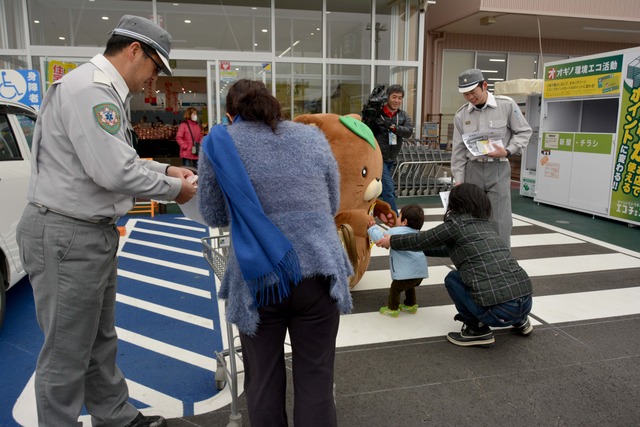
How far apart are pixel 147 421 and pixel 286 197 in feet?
5.24

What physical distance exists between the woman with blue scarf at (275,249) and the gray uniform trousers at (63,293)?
1.96 feet

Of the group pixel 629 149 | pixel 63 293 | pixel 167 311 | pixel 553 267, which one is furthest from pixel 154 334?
pixel 629 149

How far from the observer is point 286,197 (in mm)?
1996

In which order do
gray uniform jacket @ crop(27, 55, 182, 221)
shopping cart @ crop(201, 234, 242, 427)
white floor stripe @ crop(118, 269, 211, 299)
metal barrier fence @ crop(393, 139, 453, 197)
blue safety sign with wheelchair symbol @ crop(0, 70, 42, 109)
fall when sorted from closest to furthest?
1. gray uniform jacket @ crop(27, 55, 182, 221)
2. shopping cart @ crop(201, 234, 242, 427)
3. white floor stripe @ crop(118, 269, 211, 299)
4. blue safety sign with wheelchair symbol @ crop(0, 70, 42, 109)
5. metal barrier fence @ crop(393, 139, 453, 197)

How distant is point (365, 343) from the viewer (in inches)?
152

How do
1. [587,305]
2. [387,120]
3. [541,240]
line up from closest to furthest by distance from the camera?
1. [587,305]
2. [387,120]
3. [541,240]

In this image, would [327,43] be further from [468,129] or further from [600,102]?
[468,129]

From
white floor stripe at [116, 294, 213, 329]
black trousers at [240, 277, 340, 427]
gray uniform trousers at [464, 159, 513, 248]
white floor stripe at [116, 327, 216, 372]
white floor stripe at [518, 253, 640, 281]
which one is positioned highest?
gray uniform trousers at [464, 159, 513, 248]

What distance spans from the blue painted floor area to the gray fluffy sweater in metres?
1.38

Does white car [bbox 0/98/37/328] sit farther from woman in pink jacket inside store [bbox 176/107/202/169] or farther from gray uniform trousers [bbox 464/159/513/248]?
woman in pink jacket inside store [bbox 176/107/202/169]

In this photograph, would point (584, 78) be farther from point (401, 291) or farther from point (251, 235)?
point (251, 235)

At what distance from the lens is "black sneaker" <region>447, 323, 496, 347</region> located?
12.3ft

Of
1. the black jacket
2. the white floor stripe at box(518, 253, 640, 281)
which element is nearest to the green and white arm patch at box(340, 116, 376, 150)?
the black jacket

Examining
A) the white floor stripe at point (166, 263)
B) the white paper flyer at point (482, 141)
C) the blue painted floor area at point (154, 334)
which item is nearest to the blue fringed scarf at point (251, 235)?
the blue painted floor area at point (154, 334)
